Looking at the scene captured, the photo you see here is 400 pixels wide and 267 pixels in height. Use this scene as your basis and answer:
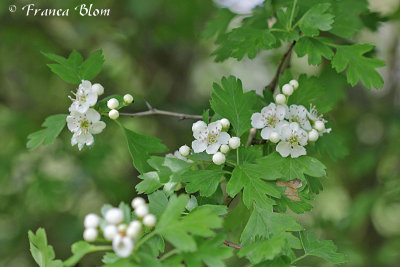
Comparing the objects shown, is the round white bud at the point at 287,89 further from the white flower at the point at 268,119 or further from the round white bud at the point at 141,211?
the round white bud at the point at 141,211

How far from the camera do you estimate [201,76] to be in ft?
21.0

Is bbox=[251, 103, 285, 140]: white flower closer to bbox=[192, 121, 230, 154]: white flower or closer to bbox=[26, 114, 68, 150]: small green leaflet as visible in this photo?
bbox=[192, 121, 230, 154]: white flower

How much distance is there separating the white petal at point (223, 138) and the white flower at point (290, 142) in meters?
0.15

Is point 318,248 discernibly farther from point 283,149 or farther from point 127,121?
point 127,121

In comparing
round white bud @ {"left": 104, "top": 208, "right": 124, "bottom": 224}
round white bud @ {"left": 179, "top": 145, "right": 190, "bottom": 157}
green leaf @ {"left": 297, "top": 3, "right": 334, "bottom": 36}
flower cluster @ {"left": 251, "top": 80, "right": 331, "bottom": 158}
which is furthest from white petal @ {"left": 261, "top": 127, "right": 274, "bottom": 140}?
round white bud @ {"left": 104, "top": 208, "right": 124, "bottom": 224}

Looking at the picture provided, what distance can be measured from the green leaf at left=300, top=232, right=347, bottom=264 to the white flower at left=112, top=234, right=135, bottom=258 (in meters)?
0.57

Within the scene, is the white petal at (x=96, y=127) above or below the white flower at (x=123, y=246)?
above

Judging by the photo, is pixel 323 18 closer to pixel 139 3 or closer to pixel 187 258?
pixel 187 258

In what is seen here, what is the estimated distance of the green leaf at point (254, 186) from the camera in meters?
1.24

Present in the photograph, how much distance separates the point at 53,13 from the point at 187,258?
3374mm

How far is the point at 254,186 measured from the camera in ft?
4.11

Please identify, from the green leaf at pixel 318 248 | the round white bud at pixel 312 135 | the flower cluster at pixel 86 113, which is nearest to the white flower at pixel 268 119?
the round white bud at pixel 312 135

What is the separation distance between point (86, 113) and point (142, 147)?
0.22 meters

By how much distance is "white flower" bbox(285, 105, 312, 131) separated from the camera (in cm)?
143
